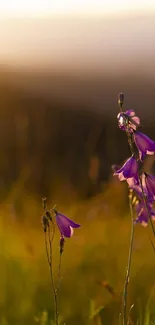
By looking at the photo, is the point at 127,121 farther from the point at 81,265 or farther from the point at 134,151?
the point at 81,265

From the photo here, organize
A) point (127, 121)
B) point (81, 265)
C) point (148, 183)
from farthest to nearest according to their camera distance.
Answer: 1. point (81, 265)
2. point (148, 183)
3. point (127, 121)

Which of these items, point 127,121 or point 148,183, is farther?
→ point 148,183

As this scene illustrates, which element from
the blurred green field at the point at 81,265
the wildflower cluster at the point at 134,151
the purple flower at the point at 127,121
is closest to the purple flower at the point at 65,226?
the wildflower cluster at the point at 134,151

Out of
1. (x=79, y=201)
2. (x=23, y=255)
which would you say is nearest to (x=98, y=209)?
(x=79, y=201)

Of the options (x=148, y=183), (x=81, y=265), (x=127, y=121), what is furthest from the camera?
(x=81, y=265)

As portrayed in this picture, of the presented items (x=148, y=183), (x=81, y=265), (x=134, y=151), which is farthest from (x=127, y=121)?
(x=81, y=265)

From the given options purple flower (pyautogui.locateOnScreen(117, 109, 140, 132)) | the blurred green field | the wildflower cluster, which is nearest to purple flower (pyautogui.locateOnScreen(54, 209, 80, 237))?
the wildflower cluster

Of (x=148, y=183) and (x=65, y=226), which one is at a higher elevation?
(x=148, y=183)
